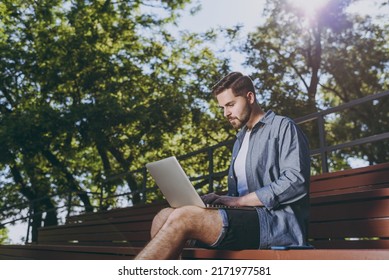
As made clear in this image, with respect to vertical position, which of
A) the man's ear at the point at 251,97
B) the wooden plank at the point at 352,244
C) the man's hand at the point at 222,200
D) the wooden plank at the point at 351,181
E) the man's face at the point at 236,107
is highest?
the man's ear at the point at 251,97

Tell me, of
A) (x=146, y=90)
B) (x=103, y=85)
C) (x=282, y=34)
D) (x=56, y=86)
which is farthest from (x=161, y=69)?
(x=282, y=34)

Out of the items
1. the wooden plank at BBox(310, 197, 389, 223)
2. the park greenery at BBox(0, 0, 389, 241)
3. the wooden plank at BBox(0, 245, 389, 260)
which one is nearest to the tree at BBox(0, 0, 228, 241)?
the park greenery at BBox(0, 0, 389, 241)

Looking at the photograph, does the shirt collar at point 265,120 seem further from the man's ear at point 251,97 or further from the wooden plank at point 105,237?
the wooden plank at point 105,237

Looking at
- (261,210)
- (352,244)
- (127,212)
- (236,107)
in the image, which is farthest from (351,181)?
(127,212)

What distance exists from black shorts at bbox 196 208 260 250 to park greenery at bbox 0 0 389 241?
9.50m

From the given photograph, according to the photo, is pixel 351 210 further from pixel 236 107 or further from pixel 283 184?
pixel 236 107

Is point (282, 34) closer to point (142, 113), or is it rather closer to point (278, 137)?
point (142, 113)

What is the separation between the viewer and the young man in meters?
2.50

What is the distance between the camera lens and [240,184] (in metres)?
3.00

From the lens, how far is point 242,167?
3.00 meters

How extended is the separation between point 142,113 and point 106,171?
11.3ft

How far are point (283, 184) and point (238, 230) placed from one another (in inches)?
A: 14.2

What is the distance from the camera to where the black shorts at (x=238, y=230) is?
101 inches

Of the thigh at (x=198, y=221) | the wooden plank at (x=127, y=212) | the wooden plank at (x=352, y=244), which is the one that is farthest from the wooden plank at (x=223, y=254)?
the wooden plank at (x=127, y=212)
